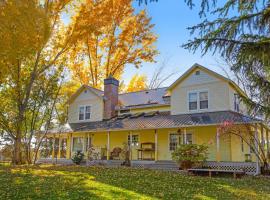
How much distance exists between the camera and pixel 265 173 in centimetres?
1381

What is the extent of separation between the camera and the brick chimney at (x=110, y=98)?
22.5 metres

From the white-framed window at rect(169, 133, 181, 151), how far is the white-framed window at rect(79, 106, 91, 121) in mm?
7972

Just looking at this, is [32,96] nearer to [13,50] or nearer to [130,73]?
[13,50]

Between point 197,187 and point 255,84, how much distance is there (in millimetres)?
5070

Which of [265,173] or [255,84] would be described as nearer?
[255,84]

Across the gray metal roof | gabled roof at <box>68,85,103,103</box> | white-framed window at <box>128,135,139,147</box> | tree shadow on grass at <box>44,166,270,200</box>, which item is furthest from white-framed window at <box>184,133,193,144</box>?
gabled roof at <box>68,85,103,103</box>

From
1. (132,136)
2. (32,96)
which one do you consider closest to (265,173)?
(132,136)

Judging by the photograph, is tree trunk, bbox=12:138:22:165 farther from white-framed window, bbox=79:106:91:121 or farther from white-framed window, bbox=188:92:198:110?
white-framed window, bbox=188:92:198:110

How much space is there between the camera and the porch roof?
15.7 metres

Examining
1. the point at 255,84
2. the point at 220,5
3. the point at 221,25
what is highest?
the point at 220,5

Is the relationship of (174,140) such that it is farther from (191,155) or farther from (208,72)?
(208,72)

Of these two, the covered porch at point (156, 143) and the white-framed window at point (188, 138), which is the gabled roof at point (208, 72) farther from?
the white-framed window at point (188, 138)

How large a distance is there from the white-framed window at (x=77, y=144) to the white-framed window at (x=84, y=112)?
1.77 meters

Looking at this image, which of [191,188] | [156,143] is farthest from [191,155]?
[191,188]
